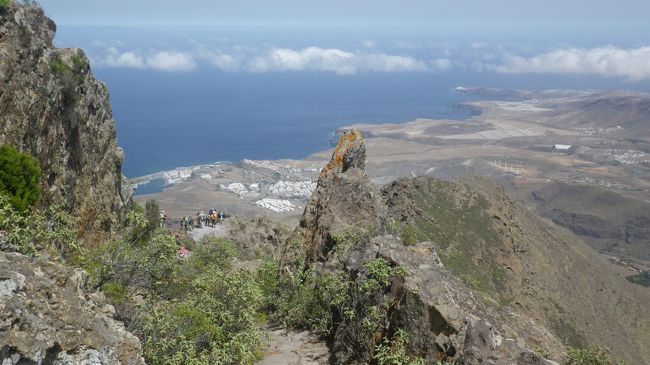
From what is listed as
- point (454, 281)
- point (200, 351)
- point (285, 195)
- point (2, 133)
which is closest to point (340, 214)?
point (454, 281)

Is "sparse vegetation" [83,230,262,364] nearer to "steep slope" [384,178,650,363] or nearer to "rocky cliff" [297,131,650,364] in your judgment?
"rocky cliff" [297,131,650,364]

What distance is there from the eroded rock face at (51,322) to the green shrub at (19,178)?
602cm

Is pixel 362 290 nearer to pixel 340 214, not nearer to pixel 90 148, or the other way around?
pixel 340 214

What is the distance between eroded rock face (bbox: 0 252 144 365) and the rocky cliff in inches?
212

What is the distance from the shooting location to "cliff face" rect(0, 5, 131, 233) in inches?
621

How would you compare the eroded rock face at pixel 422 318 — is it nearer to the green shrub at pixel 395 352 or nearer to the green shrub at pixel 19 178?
the green shrub at pixel 395 352

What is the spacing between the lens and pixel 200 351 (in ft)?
35.7

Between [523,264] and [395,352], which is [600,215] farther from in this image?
[395,352]

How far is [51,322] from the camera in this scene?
23.8 feet

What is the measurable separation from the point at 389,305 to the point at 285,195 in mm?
139560

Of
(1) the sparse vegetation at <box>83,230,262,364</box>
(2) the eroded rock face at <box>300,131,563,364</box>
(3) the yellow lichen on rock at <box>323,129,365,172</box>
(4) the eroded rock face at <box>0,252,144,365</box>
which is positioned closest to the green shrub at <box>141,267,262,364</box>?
(1) the sparse vegetation at <box>83,230,262,364</box>

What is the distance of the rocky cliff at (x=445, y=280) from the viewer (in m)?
11.1

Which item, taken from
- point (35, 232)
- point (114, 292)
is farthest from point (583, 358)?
point (35, 232)

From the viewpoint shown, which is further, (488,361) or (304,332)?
(304,332)
